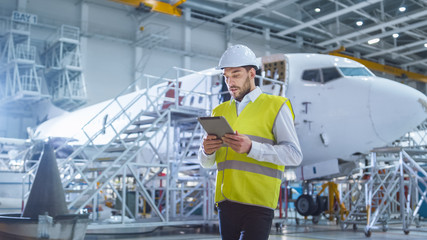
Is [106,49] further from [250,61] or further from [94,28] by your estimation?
[250,61]

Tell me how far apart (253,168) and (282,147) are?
0.64 ft

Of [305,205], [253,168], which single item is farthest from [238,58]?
[305,205]

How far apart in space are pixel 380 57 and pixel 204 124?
39.1 metres

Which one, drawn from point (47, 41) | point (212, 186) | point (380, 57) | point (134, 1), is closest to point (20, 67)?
point (47, 41)

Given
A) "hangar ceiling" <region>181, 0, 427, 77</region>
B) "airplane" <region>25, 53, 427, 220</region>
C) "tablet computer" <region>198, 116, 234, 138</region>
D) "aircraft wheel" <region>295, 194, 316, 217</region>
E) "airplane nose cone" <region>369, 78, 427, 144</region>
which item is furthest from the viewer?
"hangar ceiling" <region>181, 0, 427, 77</region>

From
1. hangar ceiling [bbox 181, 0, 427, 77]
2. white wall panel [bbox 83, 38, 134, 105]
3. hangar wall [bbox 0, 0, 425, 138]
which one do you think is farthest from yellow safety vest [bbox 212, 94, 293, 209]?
white wall panel [bbox 83, 38, 134, 105]

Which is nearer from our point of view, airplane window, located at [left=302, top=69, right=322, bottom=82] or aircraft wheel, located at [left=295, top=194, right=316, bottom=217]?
airplane window, located at [left=302, top=69, right=322, bottom=82]

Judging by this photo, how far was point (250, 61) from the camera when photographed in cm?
253

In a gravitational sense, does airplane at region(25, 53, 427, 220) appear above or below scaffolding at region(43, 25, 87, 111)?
below

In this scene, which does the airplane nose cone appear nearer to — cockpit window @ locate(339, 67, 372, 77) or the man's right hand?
cockpit window @ locate(339, 67, 372, 77)

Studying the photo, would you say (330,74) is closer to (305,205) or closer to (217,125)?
(305,205)

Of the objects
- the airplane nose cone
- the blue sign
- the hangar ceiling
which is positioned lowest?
the airplane nose cone

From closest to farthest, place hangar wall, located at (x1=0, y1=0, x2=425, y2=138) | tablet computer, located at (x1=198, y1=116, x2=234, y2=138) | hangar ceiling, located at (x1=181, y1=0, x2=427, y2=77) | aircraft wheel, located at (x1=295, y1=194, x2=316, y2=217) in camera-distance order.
Answer: tablet computer, located at (x1=198, y1=116, x2=234, y2=138)
aircraft wheel, located at (x1=295, y1=194, x2=316, y2=217)
hangar wall, located at (x1=0, y1=0, x2=425, y2=138)
hangar ceiling, located at (x1=181, y1=0, x2=427, y2=77)

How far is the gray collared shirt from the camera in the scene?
7.44ft
